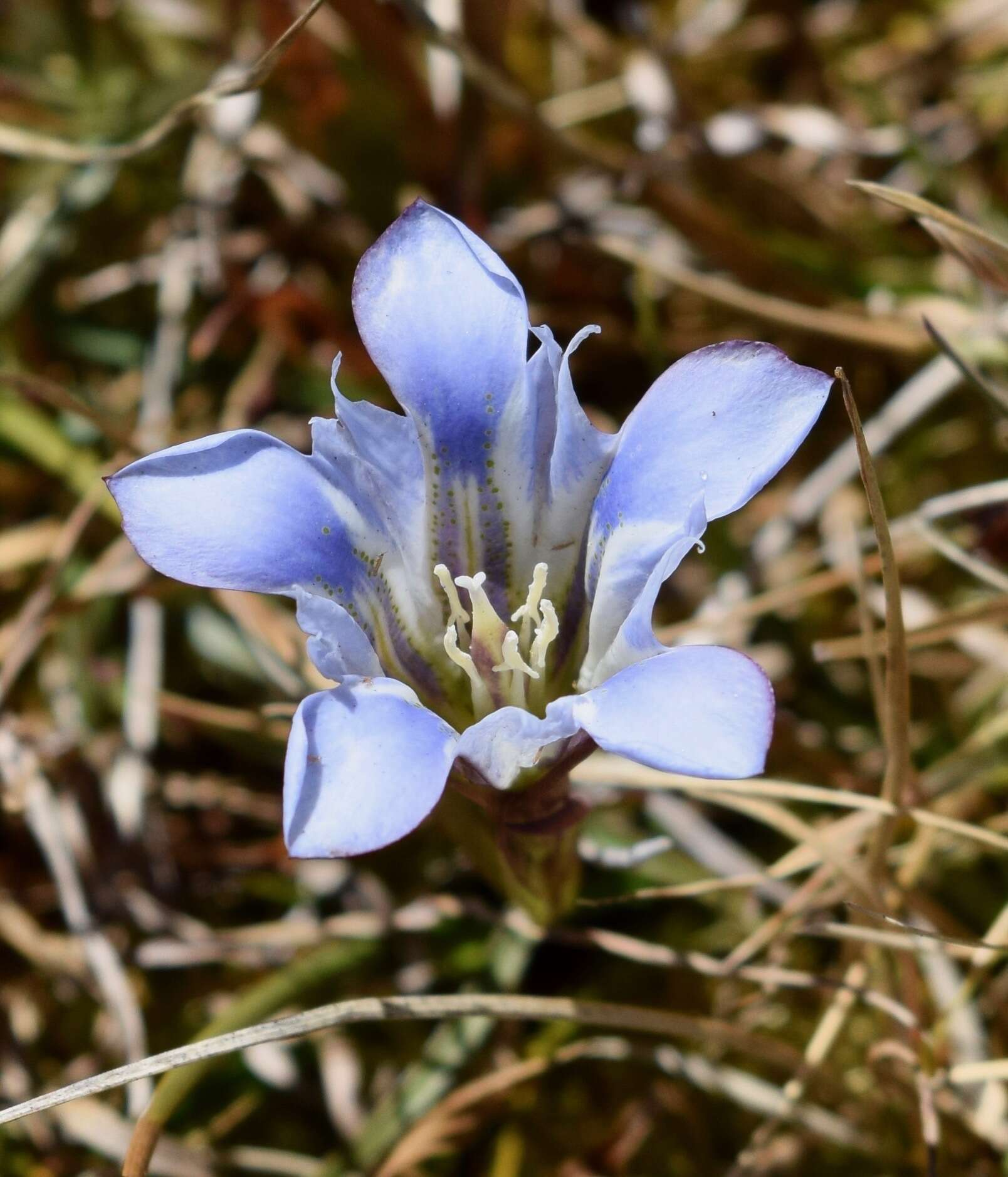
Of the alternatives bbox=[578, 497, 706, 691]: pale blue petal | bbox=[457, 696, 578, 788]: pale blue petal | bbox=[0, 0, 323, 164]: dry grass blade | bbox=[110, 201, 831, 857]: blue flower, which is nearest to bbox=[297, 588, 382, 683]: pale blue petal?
bbox=[110, 201, 831, 857]: blue flower

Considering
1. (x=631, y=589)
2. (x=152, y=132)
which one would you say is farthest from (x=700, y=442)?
(x=152, y=132)

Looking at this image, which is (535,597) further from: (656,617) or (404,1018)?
(656,617)

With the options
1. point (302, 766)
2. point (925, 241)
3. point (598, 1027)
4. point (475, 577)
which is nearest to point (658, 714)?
point (302, 766)

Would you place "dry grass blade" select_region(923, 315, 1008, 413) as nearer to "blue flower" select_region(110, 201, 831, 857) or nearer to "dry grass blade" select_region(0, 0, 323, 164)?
"blue flower" select_region(110, 201, 831, 857)

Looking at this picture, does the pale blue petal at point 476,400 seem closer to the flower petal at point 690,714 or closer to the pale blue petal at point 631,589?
the pale blue petal at point 631,589

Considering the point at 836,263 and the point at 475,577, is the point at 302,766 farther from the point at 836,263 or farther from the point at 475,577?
the point at 836,263

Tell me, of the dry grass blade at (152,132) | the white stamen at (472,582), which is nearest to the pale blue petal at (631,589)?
the white stamen at (472,582)
